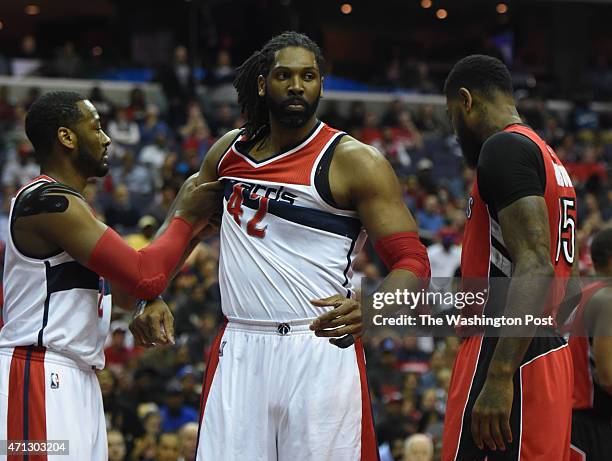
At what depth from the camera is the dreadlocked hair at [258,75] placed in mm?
5316

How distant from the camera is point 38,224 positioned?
16.5 ft

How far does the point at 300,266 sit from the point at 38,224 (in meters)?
1.18

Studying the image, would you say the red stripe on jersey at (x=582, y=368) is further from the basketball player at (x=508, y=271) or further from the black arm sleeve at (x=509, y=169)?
the black arm sleeve at (x=509, y=169)

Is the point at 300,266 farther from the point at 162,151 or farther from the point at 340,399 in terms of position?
the point at 162,151

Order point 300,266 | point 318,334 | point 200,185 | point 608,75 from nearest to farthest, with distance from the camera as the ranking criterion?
point 318,334 < point 300,266 < point 200,185 < point 608,75

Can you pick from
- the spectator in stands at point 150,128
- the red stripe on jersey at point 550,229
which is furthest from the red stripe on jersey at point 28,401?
the spectator in stands at point 150,128

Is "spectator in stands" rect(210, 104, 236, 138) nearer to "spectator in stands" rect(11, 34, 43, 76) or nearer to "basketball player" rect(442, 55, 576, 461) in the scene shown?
"spectator in stands" rect(11, 34, 43, 76)

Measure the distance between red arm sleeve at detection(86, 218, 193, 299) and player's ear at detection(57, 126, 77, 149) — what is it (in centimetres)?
45

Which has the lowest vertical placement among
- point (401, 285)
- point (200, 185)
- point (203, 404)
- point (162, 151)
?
point (203, 404)

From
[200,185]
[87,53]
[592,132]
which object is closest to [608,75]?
[592,132]

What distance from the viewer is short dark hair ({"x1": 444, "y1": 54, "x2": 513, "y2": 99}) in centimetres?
501

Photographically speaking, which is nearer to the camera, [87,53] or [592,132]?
[592,132]

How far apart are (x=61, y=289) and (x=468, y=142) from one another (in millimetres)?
1936

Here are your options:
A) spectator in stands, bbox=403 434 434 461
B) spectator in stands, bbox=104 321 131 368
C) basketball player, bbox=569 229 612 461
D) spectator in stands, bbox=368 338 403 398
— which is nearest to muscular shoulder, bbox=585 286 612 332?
basketball player, bbox=569 229 612 461
